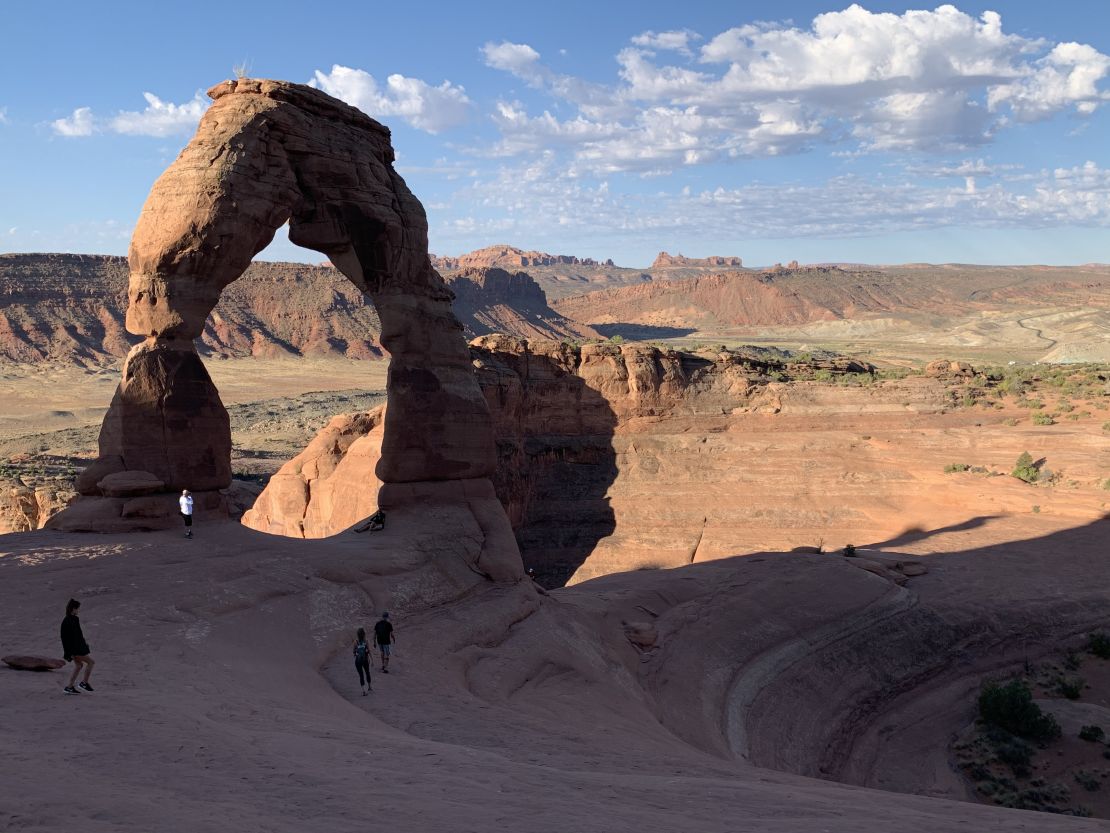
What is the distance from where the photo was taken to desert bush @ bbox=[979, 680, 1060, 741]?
1802 cm

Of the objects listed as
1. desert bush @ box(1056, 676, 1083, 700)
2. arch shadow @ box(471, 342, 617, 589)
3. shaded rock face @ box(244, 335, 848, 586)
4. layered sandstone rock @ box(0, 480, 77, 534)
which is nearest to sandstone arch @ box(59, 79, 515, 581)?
layered sandstone rock @ box(0, 480, 77, 534)

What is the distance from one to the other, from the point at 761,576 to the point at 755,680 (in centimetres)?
427

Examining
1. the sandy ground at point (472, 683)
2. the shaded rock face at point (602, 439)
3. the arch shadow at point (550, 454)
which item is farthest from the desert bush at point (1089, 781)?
the arch shadow at point (550, 454)

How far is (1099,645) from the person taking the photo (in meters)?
21.8

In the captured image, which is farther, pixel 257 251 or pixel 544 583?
pixel 544 583

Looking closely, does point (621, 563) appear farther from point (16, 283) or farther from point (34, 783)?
point (16, 283)

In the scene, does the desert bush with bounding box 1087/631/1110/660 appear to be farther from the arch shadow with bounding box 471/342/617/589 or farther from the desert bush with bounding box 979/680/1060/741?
the arch shadow with bounding box 471/342/617/589

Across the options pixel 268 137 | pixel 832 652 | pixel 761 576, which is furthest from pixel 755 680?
pixel 268 137

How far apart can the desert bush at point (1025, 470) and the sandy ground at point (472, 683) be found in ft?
17.2

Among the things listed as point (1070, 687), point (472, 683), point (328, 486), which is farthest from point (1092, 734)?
point (328, 486)

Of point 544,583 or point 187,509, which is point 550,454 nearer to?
point 544,583

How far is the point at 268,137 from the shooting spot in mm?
16922

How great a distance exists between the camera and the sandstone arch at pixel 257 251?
16000mm

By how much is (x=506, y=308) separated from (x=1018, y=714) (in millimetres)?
133149
